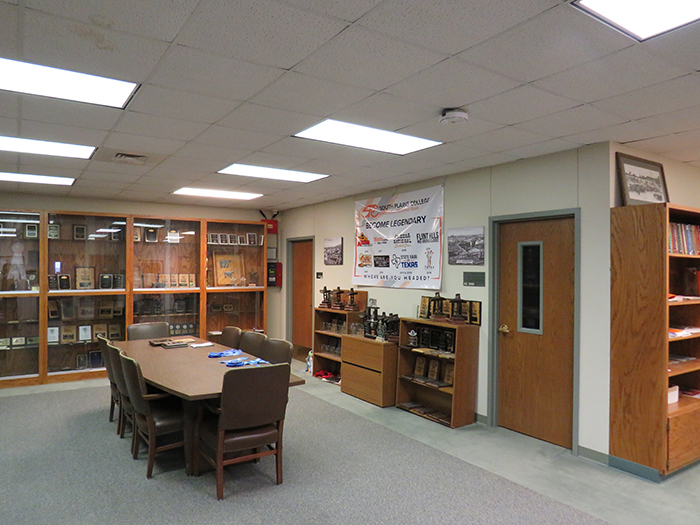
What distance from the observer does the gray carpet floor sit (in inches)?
116

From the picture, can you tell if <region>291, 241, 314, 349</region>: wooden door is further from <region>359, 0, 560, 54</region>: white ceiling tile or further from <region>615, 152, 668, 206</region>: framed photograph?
<region>359, 0, 560, 54</region>: white ceiling tile

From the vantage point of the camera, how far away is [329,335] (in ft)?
21.8

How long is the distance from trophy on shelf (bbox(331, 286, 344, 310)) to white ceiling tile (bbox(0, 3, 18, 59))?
4597 mm

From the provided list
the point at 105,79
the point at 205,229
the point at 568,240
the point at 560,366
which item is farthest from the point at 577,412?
the point at 205,229

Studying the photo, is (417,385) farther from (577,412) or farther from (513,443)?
(577,412)

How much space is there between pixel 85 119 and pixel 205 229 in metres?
4.28

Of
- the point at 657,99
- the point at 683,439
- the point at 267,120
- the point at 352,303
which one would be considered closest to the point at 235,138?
the point at 267,120

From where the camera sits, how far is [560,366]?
4.16m

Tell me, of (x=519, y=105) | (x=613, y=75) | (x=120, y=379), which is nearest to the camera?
(x=613, y=75)

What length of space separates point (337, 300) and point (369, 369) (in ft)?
4.36

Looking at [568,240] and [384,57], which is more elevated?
[384,57]

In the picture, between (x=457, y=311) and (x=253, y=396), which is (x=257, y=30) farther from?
(x=457, y=311)

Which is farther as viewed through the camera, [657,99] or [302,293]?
[302,293]

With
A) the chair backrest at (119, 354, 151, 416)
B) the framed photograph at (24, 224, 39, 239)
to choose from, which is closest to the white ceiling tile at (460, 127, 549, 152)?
the chair backrest at (119, 354, 151, 416)
